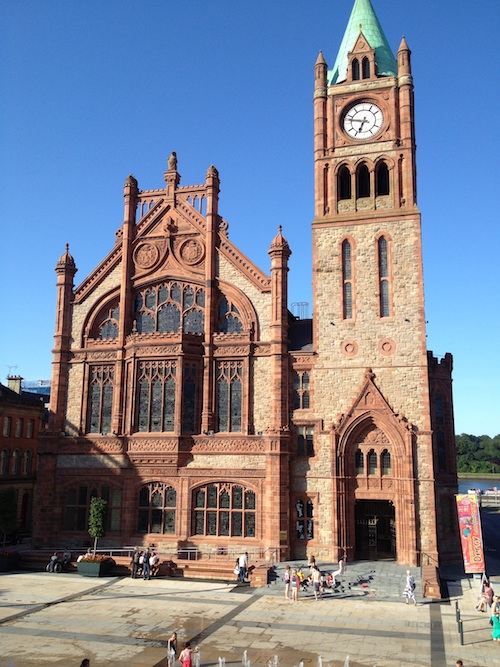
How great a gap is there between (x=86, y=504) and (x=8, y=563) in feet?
20.7

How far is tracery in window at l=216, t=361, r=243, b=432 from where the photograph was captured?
4044cm

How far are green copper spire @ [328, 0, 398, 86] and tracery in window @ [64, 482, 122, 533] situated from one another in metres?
33.1

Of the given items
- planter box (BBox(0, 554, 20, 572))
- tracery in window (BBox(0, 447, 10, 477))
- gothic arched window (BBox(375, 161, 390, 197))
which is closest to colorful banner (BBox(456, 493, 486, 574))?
gothic arched window (BBox(375, 161, 390, 197))

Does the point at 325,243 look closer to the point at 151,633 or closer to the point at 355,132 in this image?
the point at 355,132

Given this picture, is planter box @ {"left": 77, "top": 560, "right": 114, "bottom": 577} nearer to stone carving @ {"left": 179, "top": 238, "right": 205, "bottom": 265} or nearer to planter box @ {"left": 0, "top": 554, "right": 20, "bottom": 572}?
planter box @ {"left": 0, "top": 554, "right": 20, "bottom": 572}

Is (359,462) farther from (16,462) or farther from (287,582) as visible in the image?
(16,462)

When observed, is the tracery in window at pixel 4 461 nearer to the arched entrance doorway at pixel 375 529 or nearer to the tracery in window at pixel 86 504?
the tracery in window at pixel 86 504

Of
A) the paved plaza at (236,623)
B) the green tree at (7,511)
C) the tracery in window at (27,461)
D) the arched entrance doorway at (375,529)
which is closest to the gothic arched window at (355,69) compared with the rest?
the arched entrance doorway at (375,529)

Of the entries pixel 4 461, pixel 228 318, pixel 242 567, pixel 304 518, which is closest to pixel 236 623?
pixel 242 567

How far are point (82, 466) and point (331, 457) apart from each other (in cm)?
1715

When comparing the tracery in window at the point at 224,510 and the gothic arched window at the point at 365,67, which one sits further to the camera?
the gothic arched window at the point at 365,67

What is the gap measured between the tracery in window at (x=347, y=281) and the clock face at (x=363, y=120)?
26.3 feet

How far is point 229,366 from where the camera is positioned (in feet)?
135

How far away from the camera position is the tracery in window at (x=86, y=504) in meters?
40.9
